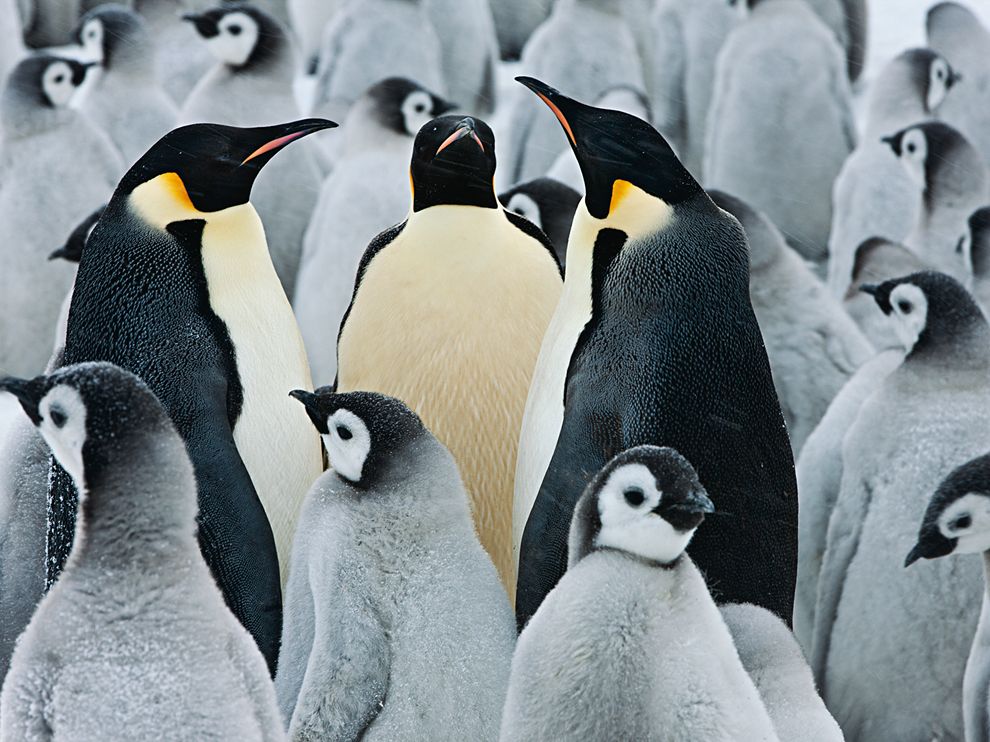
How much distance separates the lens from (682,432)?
2389 mm

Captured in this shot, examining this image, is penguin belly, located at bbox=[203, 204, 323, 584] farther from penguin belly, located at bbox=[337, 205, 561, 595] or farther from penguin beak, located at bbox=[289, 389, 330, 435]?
penguin beak, located at bbox=[289, 389, 330, 435]

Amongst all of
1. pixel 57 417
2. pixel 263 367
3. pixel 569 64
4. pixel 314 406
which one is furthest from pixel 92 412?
pixel 569 64

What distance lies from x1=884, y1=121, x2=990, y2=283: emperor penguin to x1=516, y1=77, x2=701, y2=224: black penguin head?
270 cm

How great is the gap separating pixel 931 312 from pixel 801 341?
0.75m

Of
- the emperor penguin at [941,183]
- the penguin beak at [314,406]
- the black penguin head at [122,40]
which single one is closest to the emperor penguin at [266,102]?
the black penguin head at [122,40]

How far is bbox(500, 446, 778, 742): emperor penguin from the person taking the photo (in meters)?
1.83

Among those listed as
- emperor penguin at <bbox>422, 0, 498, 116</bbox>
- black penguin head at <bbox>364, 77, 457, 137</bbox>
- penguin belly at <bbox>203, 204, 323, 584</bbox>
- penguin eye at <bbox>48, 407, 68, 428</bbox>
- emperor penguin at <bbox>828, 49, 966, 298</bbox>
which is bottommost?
emperor penguin at <bbox>422, 0, 498, 116</bbox>

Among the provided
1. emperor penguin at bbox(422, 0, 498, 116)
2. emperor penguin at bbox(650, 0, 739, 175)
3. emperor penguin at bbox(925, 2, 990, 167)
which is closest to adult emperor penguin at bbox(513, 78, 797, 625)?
emperor penguin at bbox(925, 2, 990, 167)

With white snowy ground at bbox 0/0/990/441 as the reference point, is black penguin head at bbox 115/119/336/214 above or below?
above

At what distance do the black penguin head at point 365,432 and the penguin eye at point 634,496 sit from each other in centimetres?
43

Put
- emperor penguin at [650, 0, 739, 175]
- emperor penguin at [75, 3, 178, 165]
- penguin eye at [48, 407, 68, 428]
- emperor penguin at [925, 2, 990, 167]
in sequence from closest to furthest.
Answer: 1. penguin eye at [48, 407, 68, 428]
2. emperor penguin at [75, 3, 178, 165]
3. emperor penguin at [925, 2, 990, 167]
4. emperor penguin at [650, 0, 739, 175]

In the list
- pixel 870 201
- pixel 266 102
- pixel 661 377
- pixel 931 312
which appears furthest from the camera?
pixel 266 102

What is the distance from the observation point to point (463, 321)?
274cm

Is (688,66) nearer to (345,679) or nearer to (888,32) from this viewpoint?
(888,32)
